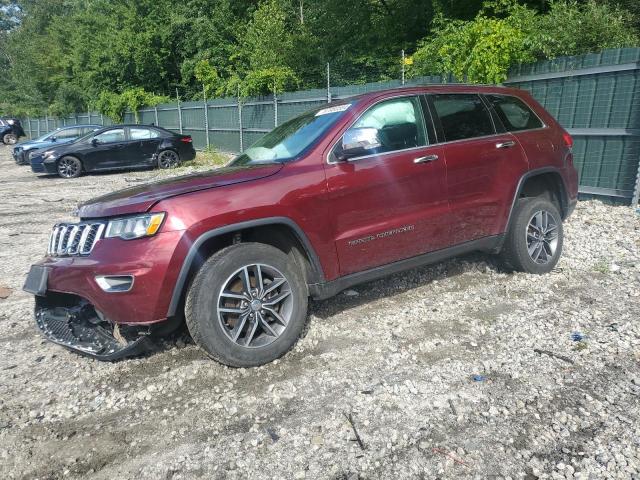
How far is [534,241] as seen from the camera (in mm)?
4703

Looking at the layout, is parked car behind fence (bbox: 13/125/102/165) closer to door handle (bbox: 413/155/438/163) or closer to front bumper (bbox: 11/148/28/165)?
front bumper (bbox: 11/148/28/165)

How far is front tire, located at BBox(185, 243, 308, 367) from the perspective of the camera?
3.04 meters

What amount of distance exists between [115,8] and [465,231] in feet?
105

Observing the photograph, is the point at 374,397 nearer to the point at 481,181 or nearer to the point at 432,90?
the point at 481,181

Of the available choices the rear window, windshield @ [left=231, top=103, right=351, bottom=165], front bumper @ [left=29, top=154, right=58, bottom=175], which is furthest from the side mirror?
front bumper @ [left=29, top=154, right=58, bottom=175]

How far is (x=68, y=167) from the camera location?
14.1m

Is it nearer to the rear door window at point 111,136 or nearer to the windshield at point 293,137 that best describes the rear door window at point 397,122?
the windshield at point 293,137

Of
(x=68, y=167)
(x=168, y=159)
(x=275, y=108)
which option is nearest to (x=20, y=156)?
(x=68, y=167)

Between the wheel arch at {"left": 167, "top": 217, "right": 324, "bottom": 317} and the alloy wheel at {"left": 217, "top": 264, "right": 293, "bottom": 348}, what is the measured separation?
0.78ft

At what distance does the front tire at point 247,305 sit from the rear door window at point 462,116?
186cm

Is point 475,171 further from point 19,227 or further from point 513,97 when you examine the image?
point 19,227

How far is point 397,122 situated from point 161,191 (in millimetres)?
1939

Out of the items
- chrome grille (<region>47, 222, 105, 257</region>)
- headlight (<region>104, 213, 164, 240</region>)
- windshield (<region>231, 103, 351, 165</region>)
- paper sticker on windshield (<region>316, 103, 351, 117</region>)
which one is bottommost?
chrome grille (<region>47, 222, 105, 257</region>)

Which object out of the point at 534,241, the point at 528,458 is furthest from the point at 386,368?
the point at 534,241
